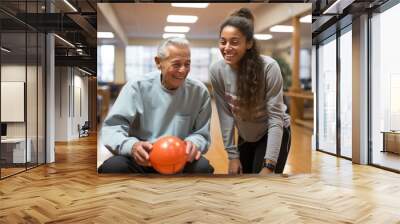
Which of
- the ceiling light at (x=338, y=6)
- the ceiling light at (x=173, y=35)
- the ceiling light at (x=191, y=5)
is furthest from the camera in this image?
the ceiling light at (x=338, y=6)

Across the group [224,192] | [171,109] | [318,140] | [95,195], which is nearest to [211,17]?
[171,109]

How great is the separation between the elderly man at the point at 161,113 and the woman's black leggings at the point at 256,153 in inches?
19.3

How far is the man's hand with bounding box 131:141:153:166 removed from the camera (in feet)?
17.2

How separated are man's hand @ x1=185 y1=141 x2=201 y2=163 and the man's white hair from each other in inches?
42.2

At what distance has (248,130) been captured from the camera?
5602 millimetres

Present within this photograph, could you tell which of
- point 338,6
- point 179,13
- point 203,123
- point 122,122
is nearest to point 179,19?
point 179,13

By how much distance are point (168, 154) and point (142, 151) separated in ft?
0.98

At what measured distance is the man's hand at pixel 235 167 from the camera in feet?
18.3

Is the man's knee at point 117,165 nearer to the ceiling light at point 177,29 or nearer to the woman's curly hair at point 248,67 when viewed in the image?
the woman's curly hair at point 248,67

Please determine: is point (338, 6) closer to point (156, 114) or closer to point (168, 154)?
point (156, 114)

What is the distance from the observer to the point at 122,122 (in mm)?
5410

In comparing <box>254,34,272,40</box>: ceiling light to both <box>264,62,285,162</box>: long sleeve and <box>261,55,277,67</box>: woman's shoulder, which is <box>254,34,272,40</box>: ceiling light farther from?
<box>264,62,285,162</box>: long sleeve

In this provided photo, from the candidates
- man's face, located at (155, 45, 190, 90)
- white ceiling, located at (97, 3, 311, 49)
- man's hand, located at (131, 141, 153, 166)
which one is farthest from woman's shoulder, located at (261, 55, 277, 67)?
man's hand, located at (131, 141, 153, 166)

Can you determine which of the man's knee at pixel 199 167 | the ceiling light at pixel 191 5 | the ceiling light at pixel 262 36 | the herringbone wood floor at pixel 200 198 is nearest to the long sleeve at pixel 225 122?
the man's knee at pixel 199 167
